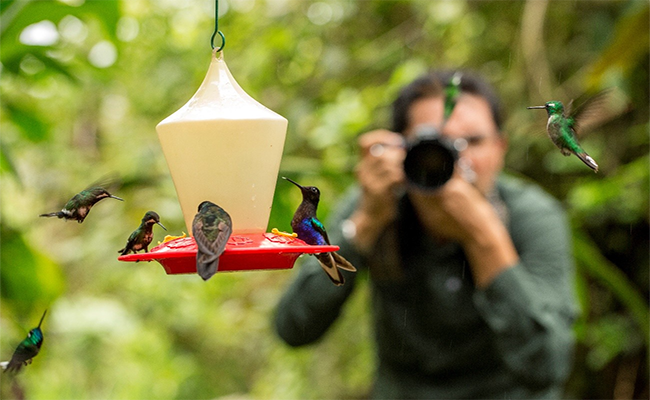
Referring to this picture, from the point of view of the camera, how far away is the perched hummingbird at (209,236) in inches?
23.7

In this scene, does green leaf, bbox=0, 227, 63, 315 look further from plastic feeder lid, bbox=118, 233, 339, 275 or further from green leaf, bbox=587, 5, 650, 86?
green leaf, bbox=587, 5, 650, 86

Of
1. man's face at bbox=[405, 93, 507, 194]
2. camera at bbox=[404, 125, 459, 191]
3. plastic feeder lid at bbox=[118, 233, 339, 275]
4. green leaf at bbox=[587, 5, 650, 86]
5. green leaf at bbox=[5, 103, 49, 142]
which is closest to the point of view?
plastic feeder lid at bbox=[118, 233, 339, 275]

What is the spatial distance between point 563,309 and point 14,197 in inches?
120

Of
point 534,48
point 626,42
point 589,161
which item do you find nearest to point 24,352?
point 589,161

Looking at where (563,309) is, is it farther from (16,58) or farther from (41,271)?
(16,58)

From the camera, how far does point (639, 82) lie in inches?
112

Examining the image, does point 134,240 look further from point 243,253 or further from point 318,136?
point 318,136

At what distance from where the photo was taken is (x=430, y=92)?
1.91 metres

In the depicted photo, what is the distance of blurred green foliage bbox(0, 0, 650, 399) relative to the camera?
2.34 m

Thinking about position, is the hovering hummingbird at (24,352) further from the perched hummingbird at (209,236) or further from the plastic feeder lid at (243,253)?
the perched hummingbird at (209,236)

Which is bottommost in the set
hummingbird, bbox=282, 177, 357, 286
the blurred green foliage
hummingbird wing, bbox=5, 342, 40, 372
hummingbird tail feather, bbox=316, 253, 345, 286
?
the blurred green foliage

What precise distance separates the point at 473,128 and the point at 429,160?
0.45 meters

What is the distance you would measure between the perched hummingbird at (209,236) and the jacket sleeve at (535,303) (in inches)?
46.3

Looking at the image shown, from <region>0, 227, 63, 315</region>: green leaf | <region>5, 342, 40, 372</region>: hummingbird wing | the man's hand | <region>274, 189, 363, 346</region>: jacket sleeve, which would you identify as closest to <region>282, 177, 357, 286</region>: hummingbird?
<region>5, 342, 40, 372</region>: hummingbird wing
